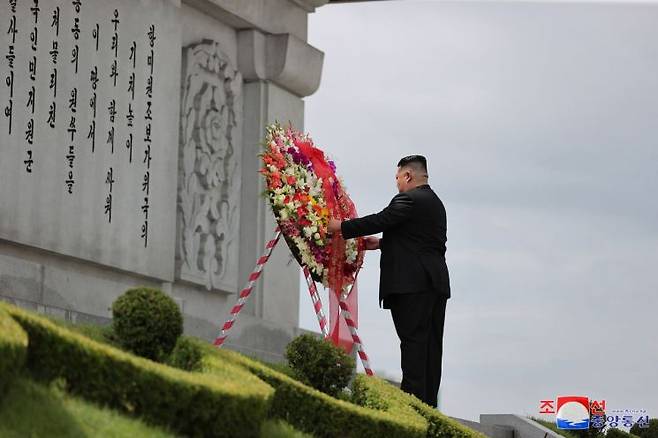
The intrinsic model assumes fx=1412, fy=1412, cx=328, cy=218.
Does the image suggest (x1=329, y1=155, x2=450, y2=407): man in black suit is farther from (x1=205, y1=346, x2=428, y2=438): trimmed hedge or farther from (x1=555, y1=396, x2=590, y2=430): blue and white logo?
(x1=555, y1=396, x2=590, y2=430): blue and white logo

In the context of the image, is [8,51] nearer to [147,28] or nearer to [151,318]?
[147,28]

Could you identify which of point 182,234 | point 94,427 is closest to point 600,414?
point 182,234

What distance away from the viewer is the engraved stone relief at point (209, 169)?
38.0ft

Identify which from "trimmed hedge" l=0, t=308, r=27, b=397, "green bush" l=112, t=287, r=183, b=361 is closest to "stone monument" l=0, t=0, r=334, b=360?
"green bush" l=112, t=287, r=183, b=361

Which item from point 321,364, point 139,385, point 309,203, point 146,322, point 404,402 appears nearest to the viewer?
point 139,385

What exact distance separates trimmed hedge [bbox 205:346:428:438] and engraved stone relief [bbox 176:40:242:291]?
5053mm

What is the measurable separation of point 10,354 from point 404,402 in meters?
3.01

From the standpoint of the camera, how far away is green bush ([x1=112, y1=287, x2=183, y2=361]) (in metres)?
5.76

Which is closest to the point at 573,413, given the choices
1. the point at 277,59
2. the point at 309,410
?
the point at 277,59

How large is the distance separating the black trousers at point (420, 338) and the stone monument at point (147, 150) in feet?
5.60

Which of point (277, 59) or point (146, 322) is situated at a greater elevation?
point (277, 59)

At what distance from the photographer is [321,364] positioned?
6.98 meters

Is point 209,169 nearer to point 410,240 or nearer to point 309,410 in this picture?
point 410,240

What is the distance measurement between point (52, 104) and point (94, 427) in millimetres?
5306
